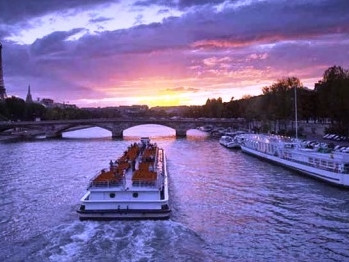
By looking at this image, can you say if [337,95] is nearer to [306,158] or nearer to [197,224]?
[306,158]

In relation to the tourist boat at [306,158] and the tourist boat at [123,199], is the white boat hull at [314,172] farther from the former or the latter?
the tourist boat at [123,199]

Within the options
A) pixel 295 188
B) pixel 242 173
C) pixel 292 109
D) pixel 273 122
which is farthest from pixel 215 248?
pixel 273 122

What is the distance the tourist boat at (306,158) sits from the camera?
3909 cm

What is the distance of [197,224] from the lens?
88.2 feet

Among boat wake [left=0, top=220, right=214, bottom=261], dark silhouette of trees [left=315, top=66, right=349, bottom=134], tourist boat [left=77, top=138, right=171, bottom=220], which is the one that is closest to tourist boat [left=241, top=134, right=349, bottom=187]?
dark silhouette of trees [left=315, top=66, right=349, bottom=134]

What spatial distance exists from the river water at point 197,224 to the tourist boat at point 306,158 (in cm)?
108

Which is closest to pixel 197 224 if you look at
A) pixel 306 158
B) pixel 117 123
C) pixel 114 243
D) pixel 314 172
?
pixel 114 243

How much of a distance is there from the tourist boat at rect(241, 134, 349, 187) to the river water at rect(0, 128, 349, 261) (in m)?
1.08

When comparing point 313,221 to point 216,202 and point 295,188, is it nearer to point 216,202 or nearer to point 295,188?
point 216,202

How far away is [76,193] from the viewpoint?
36812 mm

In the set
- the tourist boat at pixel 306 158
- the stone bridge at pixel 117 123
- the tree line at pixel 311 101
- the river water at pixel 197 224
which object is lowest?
the river water at pixel 197 224

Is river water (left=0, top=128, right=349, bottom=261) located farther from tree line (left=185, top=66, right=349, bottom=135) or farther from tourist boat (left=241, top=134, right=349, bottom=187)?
tree line (left=185, top=66, right=349, bottom=135)

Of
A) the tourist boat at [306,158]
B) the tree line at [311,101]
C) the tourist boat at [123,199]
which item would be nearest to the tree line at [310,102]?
the tree line at [311,101]

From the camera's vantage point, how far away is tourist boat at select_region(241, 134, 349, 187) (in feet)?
128
